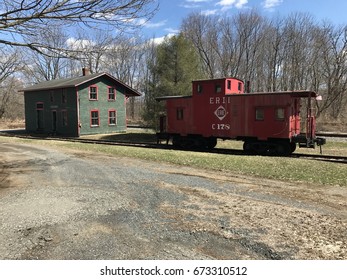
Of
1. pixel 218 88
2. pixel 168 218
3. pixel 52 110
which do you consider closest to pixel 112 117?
pixel 52 110

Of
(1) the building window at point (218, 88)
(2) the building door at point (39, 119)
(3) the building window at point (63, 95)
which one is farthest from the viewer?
(2) the building door at point (39, 119)

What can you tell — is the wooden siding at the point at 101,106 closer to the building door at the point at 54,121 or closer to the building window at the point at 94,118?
the building window at the point at 94,118

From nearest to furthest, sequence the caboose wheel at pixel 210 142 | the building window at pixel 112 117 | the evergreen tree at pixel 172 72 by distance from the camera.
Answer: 1. the caboose wheel at pixel 210 142
2. the evergreen tree at pixel 172 72
3. the building window at pixel 112 117

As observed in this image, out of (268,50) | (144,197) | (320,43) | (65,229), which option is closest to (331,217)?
(144,197)

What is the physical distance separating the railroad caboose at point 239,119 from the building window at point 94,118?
1430 cm

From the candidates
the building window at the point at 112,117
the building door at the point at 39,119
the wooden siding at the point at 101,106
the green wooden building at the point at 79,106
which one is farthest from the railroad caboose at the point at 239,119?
the building door at the point at 39,119

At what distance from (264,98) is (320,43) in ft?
115

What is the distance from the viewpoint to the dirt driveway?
473 centimetres

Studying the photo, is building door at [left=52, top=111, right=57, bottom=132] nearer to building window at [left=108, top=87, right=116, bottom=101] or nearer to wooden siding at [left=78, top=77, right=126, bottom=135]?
wooden siding at [left=78, top=77, right=126, bottom=135]

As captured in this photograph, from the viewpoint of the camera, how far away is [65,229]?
555cm

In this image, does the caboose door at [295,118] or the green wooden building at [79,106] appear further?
the green wooden building at [79,106]

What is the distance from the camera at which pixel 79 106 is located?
3322cm

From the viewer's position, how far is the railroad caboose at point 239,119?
16859mm

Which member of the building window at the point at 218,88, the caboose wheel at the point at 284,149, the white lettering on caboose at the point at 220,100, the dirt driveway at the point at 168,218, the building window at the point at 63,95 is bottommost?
the dirt driveway at the point at 168,218
